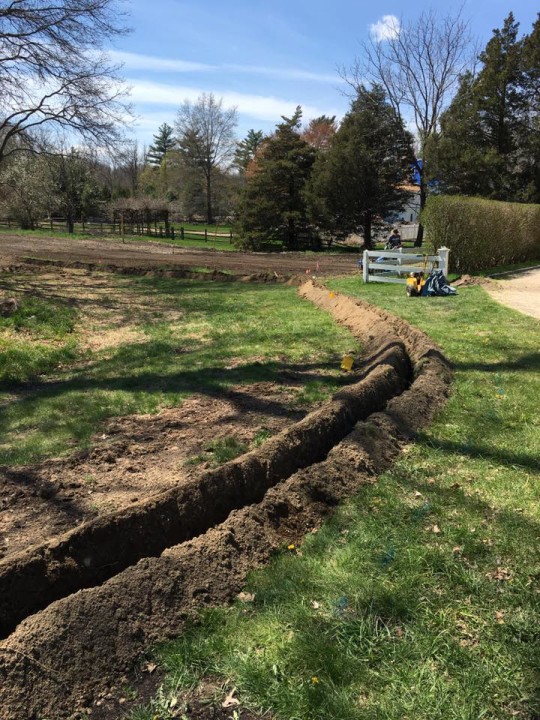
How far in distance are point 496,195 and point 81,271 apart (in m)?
21.1

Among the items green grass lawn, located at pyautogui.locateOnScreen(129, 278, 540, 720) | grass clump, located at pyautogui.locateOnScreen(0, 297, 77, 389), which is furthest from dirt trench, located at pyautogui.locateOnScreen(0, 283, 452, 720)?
grass clump, located at pyautogui.locateOnScreen(0, 297, 77, 389)

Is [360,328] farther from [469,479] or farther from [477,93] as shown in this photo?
[477,93]

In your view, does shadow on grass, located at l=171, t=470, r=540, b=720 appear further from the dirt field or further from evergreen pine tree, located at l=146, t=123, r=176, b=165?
evergreen pine tree, located at l=146, t=123, r=176, b=165

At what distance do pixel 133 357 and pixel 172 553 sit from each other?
234 inches

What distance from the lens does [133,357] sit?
28.2 feet

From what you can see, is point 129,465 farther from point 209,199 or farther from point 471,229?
point 209,199

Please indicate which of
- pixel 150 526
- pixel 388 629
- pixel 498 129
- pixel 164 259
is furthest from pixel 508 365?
pixel 498 129

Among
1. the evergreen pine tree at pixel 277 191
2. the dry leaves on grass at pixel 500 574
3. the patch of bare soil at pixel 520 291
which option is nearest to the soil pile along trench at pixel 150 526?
the dry leaves on grass at pixel 500 574

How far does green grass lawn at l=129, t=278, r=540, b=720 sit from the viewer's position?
221cm

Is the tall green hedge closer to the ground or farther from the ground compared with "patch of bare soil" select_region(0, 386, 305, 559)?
farther from the ground

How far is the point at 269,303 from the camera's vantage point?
13.6 meters

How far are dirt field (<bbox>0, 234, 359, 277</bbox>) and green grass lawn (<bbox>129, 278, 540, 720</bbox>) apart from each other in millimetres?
16051

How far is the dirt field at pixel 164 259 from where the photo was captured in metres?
21.5

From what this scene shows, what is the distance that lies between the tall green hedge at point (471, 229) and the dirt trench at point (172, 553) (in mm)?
12992
